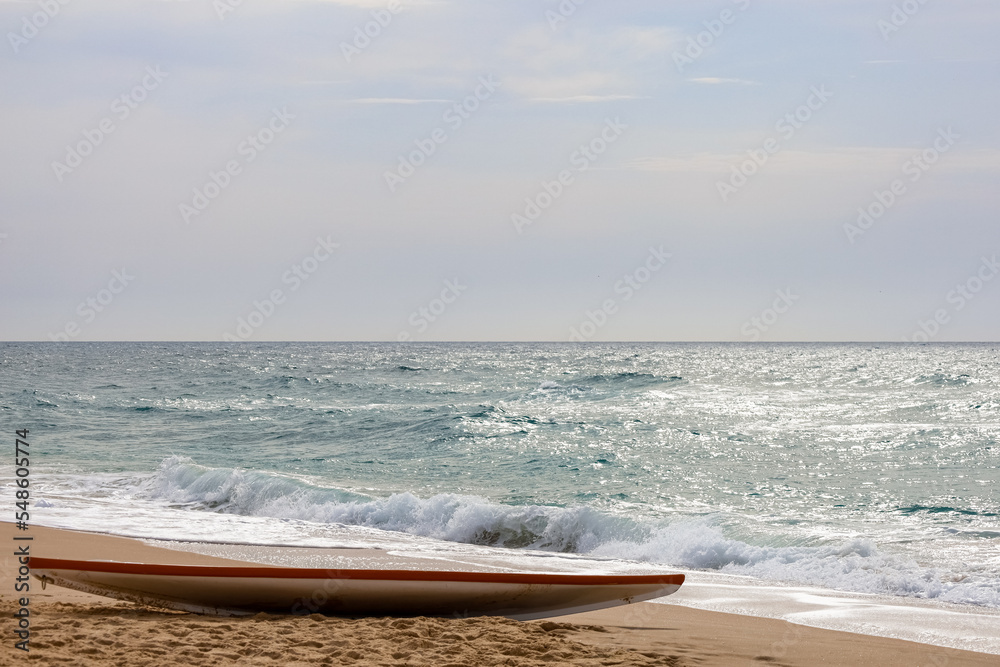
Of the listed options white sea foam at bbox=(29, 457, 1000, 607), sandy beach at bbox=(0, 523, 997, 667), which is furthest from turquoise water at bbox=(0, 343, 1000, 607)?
sandy beach at bbox=(0, 523, 997, 667)

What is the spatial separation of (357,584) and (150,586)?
4.89 feet

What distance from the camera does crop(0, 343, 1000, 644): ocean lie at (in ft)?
34.6

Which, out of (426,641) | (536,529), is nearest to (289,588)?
(426,641)

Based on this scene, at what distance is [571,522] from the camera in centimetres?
1180

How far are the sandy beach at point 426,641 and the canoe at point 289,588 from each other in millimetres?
132

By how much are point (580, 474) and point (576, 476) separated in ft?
0.69

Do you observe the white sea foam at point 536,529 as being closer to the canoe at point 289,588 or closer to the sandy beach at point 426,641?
the sandy beach at point 426,641

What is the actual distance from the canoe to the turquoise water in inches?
181

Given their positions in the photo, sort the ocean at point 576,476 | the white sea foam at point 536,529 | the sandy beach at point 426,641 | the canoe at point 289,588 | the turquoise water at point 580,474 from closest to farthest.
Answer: the sandy beach at point 426,641 → the canoe at point 289,588 → the white sea foam at point 536,529 → the ocean at point 576,476 → the turquoise water at point 580,474

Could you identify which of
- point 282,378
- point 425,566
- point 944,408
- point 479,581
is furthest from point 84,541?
point 282,378

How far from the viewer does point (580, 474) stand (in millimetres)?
16438

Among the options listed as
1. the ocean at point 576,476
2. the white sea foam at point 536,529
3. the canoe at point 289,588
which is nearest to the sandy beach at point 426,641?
the canoe at point 289,588

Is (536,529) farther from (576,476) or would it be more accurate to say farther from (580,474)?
(580,474)

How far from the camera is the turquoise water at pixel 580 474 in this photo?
1064 cm
